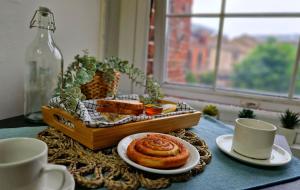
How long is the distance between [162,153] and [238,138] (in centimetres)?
20

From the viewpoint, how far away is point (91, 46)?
1103mm

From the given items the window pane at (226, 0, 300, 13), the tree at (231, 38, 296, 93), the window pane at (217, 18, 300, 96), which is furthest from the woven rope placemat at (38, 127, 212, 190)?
the tree at (231, 38, 296, 93)

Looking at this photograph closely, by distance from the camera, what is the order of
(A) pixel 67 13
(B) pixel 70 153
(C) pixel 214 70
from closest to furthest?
1. (B) pixel 70 153
2. (A) pixel 67 13
3. (C) pixel 214 70

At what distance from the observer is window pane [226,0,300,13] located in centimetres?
110

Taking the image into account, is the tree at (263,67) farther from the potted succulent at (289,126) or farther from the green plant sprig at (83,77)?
the green plant sprig at (83,77)

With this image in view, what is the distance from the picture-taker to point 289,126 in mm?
971

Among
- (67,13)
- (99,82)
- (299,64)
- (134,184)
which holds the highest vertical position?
(67,13)

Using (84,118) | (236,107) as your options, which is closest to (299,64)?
(236,107)

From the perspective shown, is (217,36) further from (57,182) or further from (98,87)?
(57,182)

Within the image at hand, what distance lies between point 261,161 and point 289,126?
0.54 m

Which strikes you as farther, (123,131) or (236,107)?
(236,107)

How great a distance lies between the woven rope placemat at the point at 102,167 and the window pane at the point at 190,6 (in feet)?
2.81

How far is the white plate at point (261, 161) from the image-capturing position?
0.53 metres

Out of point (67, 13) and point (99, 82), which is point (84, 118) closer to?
point (99, 82)
